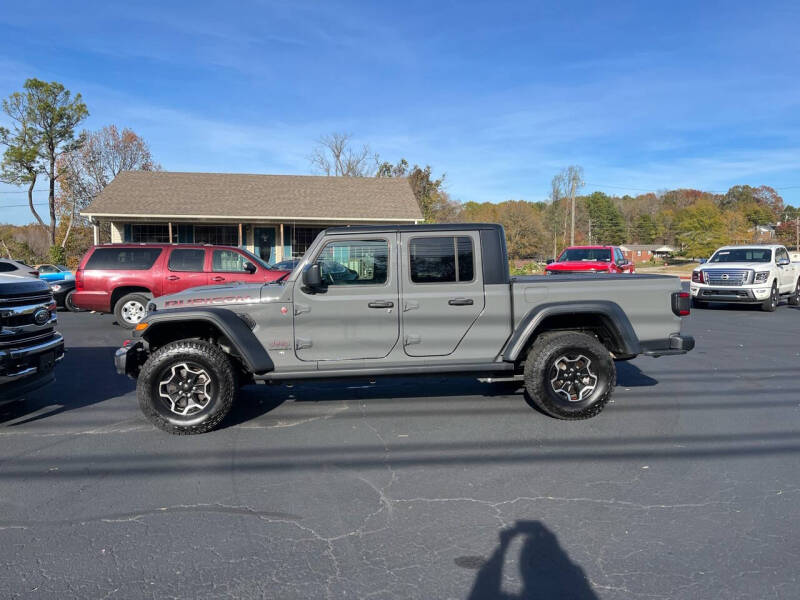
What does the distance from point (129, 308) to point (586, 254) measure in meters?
13.7

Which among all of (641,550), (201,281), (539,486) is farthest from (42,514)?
(201,281)

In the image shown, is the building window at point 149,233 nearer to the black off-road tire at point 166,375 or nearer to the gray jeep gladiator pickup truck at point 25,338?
the gray jeep gladiator pickup truck at point 25,338

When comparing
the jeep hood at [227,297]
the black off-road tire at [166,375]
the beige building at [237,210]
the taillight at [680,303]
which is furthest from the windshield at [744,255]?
the black off-road tire at [166,375]

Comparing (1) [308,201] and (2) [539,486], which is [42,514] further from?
(1) [308,201]

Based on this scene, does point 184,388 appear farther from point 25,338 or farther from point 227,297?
point 25,338

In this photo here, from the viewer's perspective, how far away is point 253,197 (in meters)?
26.6

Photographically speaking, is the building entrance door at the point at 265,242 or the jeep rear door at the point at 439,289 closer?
the jeep rear door at the point at 439,289

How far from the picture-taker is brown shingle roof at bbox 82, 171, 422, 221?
2466 cm

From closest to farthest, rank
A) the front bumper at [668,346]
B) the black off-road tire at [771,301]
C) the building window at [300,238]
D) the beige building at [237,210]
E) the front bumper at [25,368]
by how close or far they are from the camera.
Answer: the front bumper at [25,368] < the front bumper at [668,346] < the black off-road tire at [771,301] < the beige building at [237,210] < the building window at [300,238]

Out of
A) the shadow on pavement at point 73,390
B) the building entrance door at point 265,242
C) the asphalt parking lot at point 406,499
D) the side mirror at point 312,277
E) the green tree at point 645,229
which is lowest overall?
the asphalt parking lot at point 406,499

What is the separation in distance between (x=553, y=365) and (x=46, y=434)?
4686 mm

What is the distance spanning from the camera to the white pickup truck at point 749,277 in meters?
14.6

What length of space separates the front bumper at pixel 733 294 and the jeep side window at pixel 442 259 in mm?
12142

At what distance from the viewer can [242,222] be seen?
2506cm
